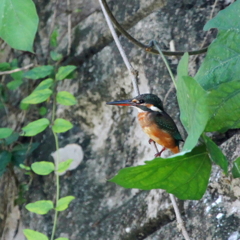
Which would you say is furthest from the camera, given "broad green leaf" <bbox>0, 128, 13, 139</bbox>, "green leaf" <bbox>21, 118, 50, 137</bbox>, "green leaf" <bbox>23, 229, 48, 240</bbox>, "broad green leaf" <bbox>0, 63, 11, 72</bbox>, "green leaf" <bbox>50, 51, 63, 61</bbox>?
"broad green leaf" <bbox>0, 63, 11, 72</bbox>

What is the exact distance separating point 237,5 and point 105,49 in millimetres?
1260

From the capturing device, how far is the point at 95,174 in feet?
7.36

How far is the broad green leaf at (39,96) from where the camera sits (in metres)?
2.25

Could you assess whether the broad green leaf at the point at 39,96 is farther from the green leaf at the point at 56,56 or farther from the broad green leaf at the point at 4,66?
the broad green leaf at the point at 4,66

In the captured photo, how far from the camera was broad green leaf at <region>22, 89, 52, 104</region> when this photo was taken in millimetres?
2252

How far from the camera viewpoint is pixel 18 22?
3.73 feet

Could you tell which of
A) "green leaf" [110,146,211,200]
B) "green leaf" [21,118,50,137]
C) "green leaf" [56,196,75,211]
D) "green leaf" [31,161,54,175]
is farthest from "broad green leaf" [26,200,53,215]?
"green leaf" [110,146,211,200]

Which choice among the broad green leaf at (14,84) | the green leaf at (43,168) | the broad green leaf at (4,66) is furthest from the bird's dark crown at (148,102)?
the broad green leaf at (4,66)

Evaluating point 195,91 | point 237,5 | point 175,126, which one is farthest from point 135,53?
point 195,91

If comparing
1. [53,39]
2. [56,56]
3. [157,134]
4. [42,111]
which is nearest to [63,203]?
[157,134]

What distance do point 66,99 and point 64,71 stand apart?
0.18 m

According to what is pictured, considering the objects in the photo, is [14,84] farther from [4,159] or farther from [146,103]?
[146,103]

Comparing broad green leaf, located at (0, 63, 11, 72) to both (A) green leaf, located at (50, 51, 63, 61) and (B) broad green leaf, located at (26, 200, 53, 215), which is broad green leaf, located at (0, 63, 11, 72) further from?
(B) broad green leaf, located at (26, 200, 53, 215)

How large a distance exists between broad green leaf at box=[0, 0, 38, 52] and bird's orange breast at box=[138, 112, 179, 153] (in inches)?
35.8
